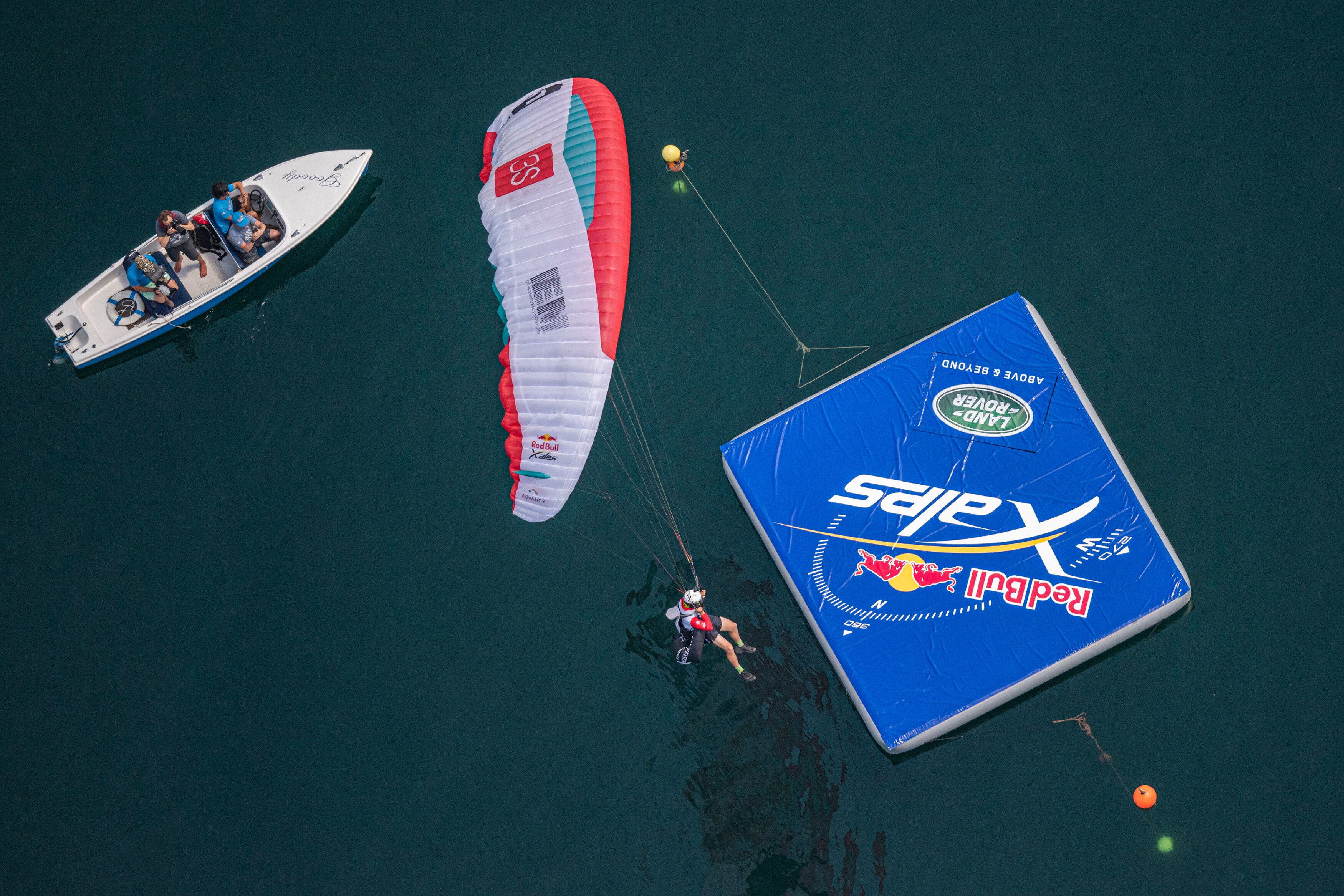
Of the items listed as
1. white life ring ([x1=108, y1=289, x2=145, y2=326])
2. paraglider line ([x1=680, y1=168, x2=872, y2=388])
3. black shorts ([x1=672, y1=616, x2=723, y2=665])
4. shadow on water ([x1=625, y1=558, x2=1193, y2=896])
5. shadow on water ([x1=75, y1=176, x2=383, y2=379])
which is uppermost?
white life ring ([x1=108, y1=289, x2=145, y2=326])

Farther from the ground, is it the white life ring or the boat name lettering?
the boat name lettering

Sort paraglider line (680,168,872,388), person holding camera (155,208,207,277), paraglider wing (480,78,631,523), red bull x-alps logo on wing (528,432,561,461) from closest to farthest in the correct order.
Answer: paraglider wing (480,78,631,523), red bull x-alps logo on wing (528,432,561,461), paraglider line (680,168,872,388), person holding camera (155,208,207,277)

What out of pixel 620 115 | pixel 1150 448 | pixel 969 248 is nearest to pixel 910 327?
pixel 969 248

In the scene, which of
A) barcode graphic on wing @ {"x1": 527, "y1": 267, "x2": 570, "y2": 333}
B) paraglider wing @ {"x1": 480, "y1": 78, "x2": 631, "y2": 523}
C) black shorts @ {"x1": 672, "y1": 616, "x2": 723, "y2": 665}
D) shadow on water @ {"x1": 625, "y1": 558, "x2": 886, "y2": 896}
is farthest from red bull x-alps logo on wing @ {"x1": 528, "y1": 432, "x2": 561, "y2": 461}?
black shorts @ {"x1": 672, "y1": 616, "x2": 723, "y2": 665}

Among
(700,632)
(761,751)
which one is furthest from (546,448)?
(761,751)

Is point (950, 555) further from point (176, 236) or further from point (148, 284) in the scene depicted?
point (148, 284)

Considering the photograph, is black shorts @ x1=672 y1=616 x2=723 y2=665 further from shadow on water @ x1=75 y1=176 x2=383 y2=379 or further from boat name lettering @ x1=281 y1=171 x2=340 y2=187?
boat name lettering @ x1=281 y1=171 x2=340 y2=187

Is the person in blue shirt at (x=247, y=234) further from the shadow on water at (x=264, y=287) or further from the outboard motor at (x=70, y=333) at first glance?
the outboard motor at (x=70, y=333)
